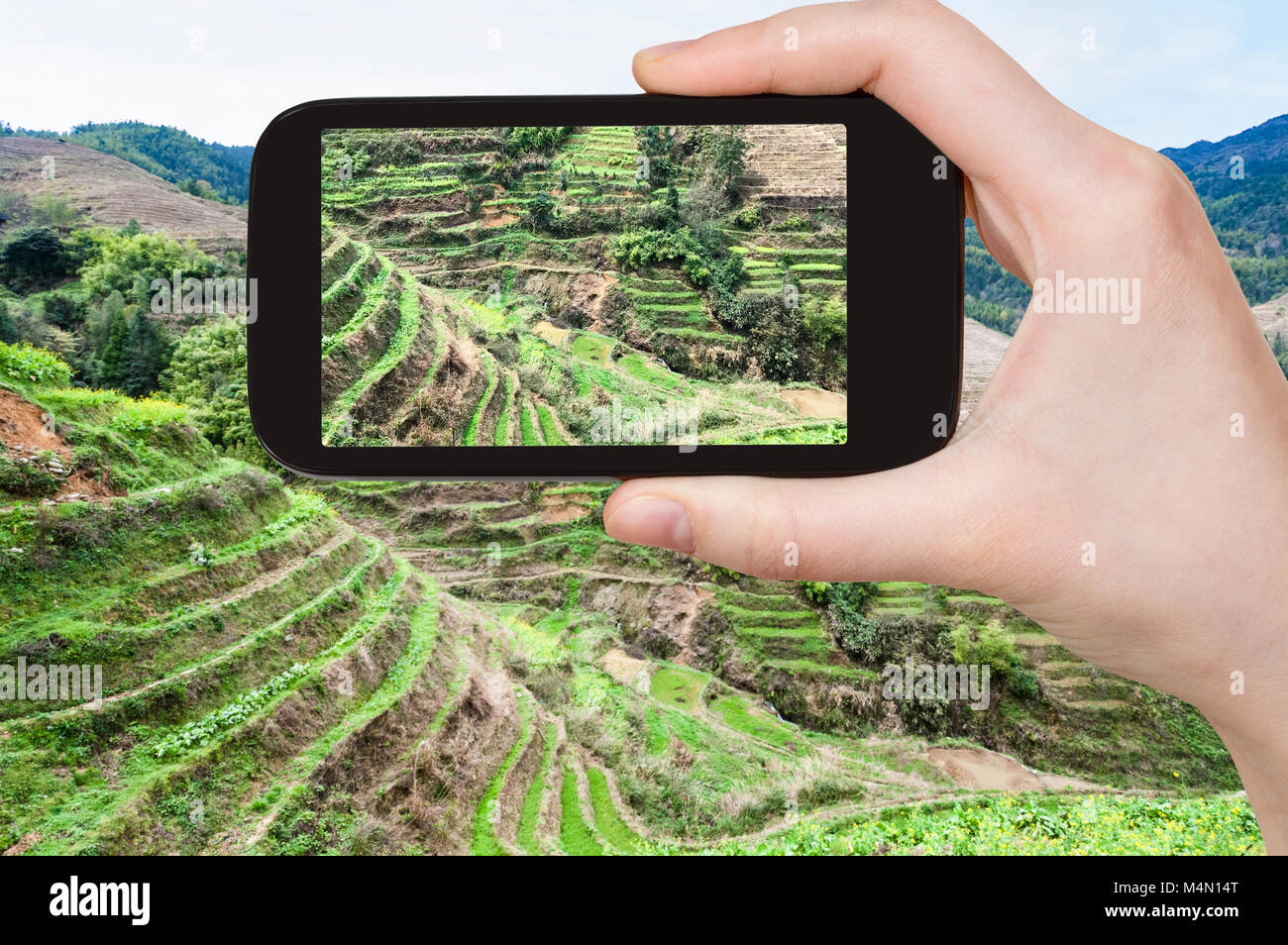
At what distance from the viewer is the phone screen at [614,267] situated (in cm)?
80

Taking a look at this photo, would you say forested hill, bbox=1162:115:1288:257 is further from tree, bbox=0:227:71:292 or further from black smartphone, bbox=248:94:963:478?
tree, bbox=0:227:71:292

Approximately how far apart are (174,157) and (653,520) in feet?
79.4

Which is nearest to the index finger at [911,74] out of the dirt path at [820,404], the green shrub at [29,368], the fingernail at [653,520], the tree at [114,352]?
the dirt path at [820,404]

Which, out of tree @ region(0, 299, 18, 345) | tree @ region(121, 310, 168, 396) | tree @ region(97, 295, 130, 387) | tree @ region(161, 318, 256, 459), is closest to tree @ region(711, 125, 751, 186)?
tree @ region(161, 318, 256, 459)

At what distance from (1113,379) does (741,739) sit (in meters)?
9.44

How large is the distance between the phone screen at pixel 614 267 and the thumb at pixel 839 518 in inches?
2.4

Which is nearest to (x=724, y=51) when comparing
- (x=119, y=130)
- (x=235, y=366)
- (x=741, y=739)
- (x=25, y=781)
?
(x=25, y=781)

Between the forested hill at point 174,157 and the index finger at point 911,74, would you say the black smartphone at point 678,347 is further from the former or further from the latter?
the forested hill at point 174,157

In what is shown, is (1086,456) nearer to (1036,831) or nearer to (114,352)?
(1036,831)

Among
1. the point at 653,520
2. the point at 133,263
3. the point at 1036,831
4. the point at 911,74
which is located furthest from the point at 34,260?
the point at 1036,831

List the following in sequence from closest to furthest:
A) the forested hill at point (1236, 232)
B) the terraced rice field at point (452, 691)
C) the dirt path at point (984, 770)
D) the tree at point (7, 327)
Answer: the terraced rice field at point (452, 691)
the dirt path at point (984, 770)
the tree at point (7, 327)
the forested hill at point (1236, 232)

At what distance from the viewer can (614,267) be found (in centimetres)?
170

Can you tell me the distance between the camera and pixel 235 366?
13.2m

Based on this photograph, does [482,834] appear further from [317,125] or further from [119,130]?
[119,130]
